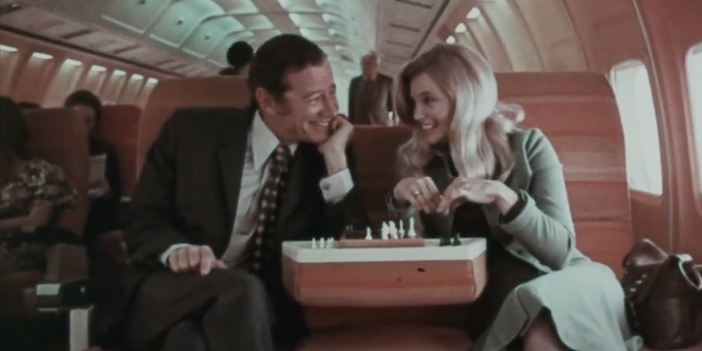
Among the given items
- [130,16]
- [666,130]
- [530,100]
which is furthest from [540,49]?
[130,16]

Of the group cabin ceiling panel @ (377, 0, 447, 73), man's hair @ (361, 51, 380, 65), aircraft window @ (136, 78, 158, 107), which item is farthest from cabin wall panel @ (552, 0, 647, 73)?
aircraft window @ (136, 78, 158, 107)

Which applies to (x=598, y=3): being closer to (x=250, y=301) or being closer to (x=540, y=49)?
(x=540, y=49)

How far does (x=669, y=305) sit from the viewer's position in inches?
96.0

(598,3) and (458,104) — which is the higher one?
(598,3)

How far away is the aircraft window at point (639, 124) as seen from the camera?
168 inches

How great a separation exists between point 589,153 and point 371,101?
2.30 feet

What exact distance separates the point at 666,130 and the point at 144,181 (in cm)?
239

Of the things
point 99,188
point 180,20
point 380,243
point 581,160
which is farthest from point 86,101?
point 581,160

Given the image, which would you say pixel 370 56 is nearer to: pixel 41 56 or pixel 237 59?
pixel 237 59

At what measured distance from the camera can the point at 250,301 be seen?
2154mm

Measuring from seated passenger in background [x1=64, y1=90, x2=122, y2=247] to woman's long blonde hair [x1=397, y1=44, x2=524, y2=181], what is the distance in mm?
1075

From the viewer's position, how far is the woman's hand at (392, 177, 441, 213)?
244cm

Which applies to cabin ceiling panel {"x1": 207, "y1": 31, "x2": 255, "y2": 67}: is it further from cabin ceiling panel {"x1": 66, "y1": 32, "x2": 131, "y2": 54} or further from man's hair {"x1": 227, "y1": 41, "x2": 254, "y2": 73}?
cabin ceiling panel {"x1": 66, "y1": 32, "x2": 131, "y2": 54}

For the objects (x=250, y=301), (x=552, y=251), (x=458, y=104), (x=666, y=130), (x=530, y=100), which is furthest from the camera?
(x=666, y=130)
